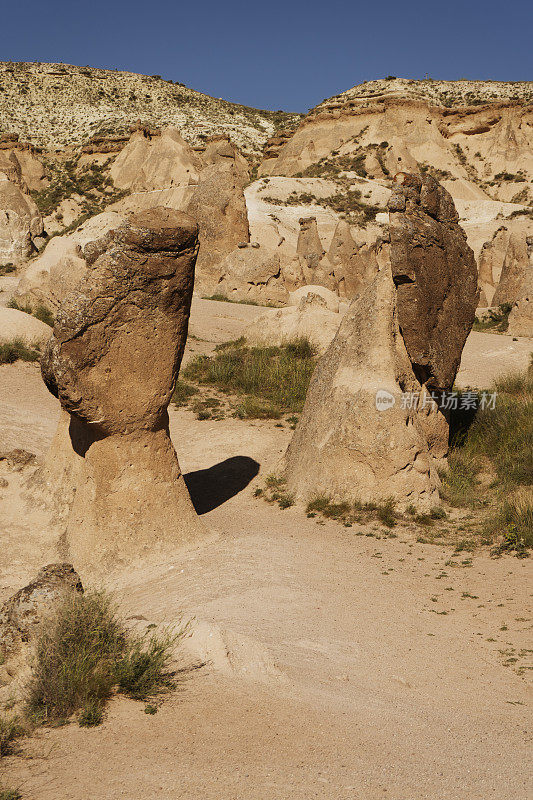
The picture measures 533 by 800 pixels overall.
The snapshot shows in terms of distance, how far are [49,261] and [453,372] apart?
11248 millimetres

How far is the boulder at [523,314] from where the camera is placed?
16.4 metres

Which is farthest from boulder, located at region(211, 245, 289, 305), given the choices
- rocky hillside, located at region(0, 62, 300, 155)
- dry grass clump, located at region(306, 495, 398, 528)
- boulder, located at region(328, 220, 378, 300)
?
rocky hillside, located at region(0, 62, 300, 155)

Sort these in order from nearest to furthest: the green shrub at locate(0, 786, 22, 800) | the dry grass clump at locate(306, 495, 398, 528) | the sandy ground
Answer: the green shrub at locate(0, 786, 22, 800)
the sandy ground
the dry grass clump at locate(306, 495, 398, 528)

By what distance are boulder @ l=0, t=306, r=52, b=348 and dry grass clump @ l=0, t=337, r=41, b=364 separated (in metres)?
0.12

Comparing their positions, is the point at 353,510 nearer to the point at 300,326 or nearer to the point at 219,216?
the point at 300,326

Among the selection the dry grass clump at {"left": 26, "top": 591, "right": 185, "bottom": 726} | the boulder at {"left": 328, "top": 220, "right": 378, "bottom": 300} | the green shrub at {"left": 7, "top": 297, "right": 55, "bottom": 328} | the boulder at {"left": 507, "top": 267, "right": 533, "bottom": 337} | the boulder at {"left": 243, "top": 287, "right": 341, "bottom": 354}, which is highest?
the boulder at {"left": 328, "top": 220, "right": 378, "bottom": 300}

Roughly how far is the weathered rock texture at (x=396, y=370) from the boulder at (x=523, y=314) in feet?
29.2

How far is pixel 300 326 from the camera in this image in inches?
553

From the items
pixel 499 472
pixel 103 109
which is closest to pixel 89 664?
pixel 499 472

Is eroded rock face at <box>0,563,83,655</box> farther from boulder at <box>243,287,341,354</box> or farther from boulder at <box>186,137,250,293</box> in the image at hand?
boulder at <box>186,137,250,293</box>

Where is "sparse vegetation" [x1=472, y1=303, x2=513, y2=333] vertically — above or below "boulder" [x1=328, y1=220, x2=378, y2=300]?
below

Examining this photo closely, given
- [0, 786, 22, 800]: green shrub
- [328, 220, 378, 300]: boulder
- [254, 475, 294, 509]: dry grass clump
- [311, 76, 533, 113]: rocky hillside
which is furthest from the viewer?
[311, 76, 533, 113]: rocky hillside

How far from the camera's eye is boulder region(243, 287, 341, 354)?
13742 millimetres

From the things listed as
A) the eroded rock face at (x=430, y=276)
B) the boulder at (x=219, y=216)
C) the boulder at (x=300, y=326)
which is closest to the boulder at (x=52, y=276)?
the boulder at (x=300, y=326)
